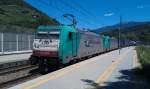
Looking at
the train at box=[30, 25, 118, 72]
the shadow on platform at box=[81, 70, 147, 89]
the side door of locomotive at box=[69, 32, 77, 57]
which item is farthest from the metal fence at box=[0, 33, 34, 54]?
the shadow on platform at box=[81, 70, 147, 89]

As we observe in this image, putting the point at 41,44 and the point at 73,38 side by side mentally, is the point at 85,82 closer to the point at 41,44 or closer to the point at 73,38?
the point at 41,44

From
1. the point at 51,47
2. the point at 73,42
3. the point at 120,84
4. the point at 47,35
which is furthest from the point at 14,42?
the point at 120,84

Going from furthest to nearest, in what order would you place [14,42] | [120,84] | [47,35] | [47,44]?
[14,42] < [47,35] < [47,44] < [120,84]

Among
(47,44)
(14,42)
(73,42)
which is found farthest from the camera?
(14,42)

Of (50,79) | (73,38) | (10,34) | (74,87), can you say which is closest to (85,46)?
(73,38)

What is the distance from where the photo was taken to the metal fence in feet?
97.1

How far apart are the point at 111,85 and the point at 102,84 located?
38 cm

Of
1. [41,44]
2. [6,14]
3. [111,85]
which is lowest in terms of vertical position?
[111,85]

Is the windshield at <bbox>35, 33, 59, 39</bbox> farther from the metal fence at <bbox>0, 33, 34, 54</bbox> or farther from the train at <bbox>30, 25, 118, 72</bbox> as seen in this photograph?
the metal fence at <bbox>0, 33, 34, 54</bbox>

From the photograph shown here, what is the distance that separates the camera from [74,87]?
12289 mm

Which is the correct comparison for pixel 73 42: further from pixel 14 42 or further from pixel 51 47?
pixel 14 42

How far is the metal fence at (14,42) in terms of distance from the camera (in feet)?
97.1

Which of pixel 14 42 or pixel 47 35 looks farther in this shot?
pixel 14 42

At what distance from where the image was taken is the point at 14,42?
104 ft
